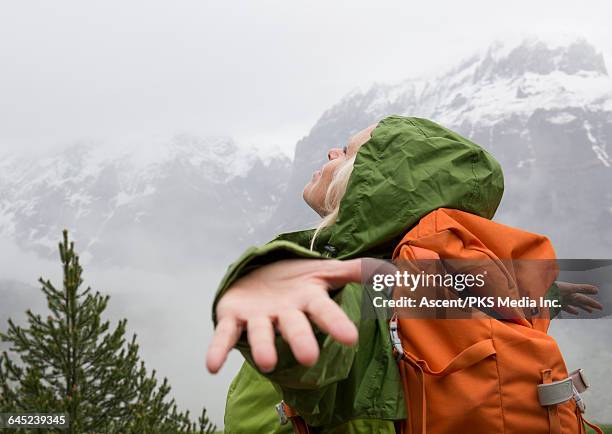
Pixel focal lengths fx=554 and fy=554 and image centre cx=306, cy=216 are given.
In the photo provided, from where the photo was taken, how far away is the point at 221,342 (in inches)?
45.9

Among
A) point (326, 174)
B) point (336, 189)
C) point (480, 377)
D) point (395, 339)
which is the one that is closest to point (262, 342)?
point (395, 339)

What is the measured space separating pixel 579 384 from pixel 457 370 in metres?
0.61

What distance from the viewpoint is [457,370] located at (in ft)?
6.19

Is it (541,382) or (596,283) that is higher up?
(596,283)

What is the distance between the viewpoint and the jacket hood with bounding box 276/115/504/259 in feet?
7.78

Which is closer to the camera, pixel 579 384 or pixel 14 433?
pixel 579 384

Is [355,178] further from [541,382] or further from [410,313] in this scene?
[541,382]

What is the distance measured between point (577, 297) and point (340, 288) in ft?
7.12

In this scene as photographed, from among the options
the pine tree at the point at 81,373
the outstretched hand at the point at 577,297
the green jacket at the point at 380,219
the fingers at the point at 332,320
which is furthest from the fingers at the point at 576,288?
the pine tree at the point at 81,373

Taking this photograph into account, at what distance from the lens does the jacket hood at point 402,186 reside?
7.78ft

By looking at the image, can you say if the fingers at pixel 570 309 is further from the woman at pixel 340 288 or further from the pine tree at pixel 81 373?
the pine tree at pixel 81 373

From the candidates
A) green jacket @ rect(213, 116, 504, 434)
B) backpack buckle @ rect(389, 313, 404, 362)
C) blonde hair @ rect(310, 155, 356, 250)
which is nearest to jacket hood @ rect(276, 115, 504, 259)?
green jacket @ rect(213, 116, 504, 434)

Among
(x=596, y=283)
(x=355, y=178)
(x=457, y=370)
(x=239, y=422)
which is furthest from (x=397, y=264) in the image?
(x=596, y=283)

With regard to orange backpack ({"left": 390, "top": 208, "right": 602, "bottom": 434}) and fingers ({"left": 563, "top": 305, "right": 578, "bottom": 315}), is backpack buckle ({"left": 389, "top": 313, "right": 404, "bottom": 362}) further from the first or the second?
fingers ({"left": 563, "top": 305, "right": 578, "bottom": 315})
